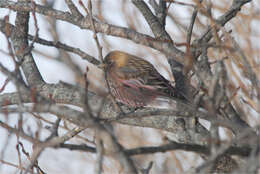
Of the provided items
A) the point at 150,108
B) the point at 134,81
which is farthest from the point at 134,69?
the point at 150,108

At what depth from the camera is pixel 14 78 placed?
7.84ft

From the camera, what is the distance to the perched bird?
4914 millimetres

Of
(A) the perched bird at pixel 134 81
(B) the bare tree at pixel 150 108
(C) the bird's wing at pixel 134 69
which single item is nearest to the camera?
(B) the bare tree at pixel 150 108

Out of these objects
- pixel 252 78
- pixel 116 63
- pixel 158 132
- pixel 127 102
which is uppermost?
pixel 252 78

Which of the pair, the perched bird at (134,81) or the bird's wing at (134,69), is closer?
the perched bird at (134,81)

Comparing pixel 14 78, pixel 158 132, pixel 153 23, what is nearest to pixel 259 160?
pixel 14 78

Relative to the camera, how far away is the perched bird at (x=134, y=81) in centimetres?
491

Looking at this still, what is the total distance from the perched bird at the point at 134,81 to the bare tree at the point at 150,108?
0.69ft

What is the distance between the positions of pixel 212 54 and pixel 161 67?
99 cm

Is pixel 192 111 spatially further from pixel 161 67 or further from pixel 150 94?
pixel 161 67

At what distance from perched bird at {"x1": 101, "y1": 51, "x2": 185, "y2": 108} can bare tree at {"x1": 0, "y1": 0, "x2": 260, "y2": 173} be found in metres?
0.21

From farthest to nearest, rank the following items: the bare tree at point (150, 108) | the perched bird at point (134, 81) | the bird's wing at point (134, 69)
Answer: the bird's wing at point (134, 69) < the perched bird at point (134, 81) < the bare tree at point (150, 108)

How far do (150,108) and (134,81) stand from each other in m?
0.76

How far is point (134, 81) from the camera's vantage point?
5.29 metres
